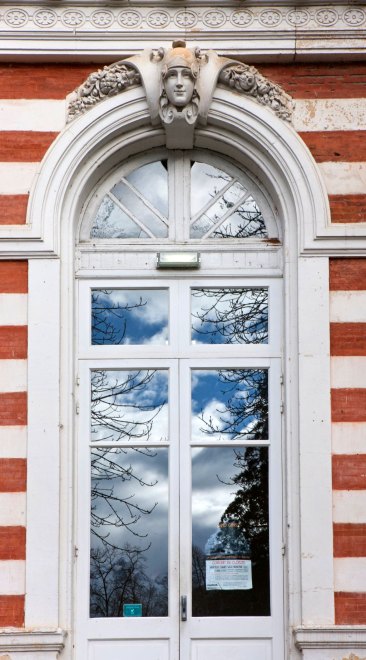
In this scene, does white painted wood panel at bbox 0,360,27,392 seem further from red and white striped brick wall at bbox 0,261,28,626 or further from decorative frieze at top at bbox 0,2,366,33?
decorative frieze at top at bbox 0,2,366,33

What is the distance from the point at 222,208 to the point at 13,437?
8.00ft

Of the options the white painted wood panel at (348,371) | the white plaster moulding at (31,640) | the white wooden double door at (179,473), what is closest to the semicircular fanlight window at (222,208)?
the white wooden double door at (179,473)

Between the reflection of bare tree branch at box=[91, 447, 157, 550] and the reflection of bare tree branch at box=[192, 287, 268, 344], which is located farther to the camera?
the reflection of bare tree branch at box=[192, 287, 268, 344]

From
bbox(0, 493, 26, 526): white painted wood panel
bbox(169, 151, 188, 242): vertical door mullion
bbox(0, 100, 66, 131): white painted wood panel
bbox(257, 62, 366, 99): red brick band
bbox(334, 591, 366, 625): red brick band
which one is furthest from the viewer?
bbox(169, 151, 188, 242): vertical door mullion

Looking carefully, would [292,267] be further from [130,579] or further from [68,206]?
[130,579]

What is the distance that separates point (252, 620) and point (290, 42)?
4.35 meters

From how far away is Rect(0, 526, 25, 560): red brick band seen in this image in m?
9.36

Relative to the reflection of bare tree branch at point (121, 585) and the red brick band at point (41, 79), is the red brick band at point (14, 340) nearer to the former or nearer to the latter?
the reflection of bare tree branch at point (121, 585)

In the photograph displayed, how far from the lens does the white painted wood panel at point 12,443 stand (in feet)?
31.1

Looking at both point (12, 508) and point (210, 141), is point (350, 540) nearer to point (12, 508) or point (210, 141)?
point (12, 508)

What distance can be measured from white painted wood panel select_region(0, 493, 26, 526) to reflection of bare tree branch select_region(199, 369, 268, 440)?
147 centimetres

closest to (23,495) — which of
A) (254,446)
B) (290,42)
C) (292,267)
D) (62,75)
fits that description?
(254,446)

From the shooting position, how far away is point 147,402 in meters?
9.88

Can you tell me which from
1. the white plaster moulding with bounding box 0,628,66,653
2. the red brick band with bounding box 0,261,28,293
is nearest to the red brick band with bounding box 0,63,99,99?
the red brick band with bounding box 0,261,28,293
